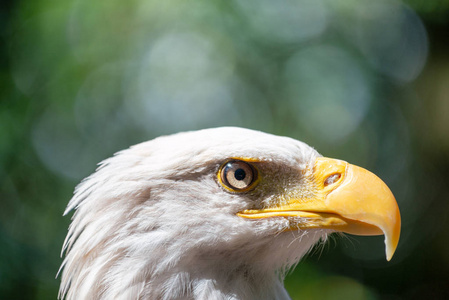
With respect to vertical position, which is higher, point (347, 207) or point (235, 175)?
point (235, 175)

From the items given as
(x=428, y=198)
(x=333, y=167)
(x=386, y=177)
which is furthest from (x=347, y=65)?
(x=333, y=167)

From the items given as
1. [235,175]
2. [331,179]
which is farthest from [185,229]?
[331,179]

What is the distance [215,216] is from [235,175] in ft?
→ 0.50

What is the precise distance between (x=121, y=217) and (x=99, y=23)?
406cm

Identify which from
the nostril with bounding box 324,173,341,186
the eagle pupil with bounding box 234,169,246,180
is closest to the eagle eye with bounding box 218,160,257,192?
the eagle pupil with bounding box 234,169,246,180

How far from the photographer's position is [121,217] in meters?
1.37

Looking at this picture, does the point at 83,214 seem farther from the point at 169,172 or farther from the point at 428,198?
the point at 428,198

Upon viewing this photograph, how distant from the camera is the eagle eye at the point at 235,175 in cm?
137

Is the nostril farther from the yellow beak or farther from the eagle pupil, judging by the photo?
the eagle pupil

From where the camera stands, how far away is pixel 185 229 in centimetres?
133

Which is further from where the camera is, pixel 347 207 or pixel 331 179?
pixel 331 179

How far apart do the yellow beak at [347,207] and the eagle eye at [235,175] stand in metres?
0.09

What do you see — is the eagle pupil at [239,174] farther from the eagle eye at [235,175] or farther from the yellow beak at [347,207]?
the yellow beak at [347,207]

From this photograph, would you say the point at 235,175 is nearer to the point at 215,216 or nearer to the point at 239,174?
the point at 239,174
